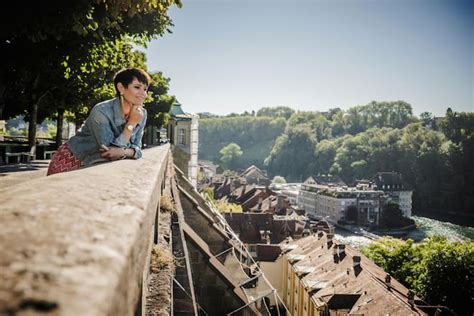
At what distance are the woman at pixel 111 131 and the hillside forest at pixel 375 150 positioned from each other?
102 m

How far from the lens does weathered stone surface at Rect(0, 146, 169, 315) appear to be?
2.08 feet

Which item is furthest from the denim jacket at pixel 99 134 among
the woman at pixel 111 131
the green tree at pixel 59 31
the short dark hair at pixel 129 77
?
the green tree at pixel 59 31

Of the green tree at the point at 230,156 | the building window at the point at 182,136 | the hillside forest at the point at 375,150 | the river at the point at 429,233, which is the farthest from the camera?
the green tree at the point at 230,156

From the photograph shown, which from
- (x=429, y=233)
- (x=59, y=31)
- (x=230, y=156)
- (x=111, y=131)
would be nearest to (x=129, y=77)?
(x=111, y=131)

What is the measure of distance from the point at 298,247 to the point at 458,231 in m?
60.3

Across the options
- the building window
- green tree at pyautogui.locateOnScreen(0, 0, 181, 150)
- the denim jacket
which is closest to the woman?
the denim jacket

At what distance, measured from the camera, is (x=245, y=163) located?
176000mm

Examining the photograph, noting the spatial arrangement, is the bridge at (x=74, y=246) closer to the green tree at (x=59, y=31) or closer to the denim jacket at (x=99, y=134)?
the denim jacket at (x=99, y=134)

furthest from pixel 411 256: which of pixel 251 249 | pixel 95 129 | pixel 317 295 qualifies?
pixel 95 129

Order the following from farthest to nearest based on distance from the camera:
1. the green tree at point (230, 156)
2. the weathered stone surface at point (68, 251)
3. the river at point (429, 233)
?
the green tree at point (230, 156) → the river at point (429, 233) → the weathered stone surface at point (68, 251)

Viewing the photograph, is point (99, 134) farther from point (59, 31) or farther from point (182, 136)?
point (182, 136)

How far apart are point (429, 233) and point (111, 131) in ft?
286

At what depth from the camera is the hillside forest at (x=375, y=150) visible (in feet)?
344

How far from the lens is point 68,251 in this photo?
0.79m
